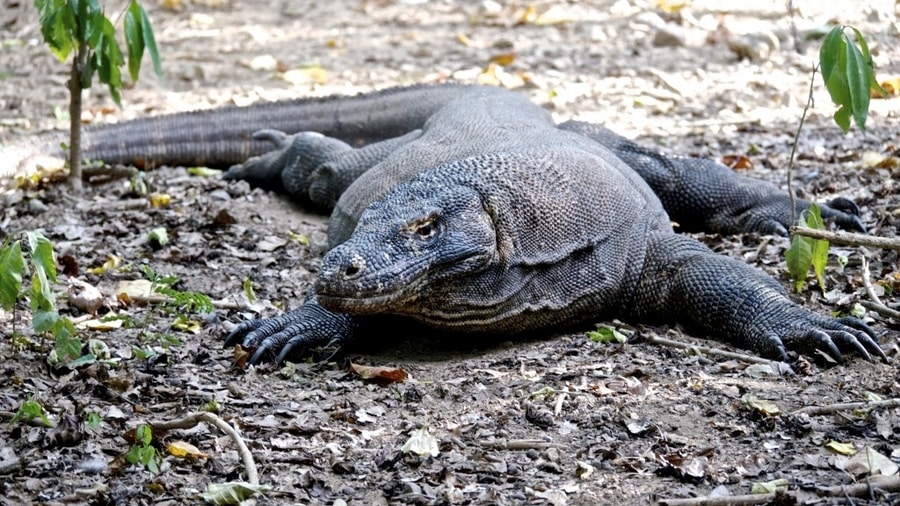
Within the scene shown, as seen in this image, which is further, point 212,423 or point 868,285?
point 868,285

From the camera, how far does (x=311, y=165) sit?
7059 mm

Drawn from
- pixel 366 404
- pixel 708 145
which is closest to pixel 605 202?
pixel 366 404

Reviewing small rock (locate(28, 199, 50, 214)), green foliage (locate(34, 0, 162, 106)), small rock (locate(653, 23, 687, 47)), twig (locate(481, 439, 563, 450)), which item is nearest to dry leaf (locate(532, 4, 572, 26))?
small rock (locate(653, 23, 687, 47))

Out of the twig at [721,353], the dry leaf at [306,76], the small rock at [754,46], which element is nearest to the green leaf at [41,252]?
the twig at [721,353]

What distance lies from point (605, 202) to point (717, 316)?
67cm

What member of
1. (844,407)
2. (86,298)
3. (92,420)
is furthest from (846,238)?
(86,298)

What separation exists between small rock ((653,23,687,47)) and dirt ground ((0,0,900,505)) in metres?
1.29

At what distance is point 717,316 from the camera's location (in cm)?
464

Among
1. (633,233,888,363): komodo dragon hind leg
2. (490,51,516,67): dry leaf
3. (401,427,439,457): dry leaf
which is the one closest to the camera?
(401,427,439,457): dry leaf

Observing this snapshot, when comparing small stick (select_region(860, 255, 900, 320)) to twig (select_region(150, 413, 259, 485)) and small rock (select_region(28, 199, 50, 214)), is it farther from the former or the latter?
small rock (select_region(28, 199, 50, 214))

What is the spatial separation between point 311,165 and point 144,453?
386cm

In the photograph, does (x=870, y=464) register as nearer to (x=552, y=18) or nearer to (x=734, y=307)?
(x=734, y=307)

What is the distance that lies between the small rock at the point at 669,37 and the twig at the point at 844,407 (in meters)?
7.09

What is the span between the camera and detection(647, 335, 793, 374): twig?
418 cm
